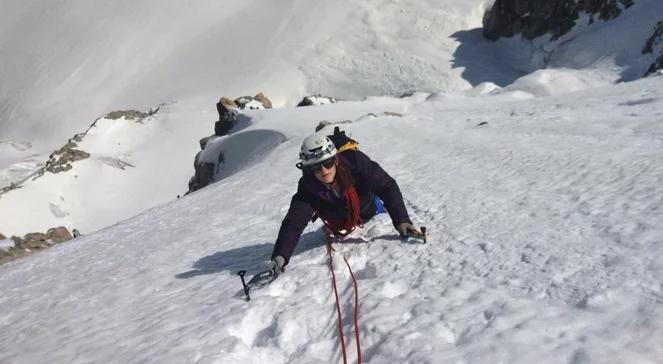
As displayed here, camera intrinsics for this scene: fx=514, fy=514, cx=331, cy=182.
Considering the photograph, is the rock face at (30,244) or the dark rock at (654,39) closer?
the rock face at (30,244)

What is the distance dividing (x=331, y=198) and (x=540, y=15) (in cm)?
4720

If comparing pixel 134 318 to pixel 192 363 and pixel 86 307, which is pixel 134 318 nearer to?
pixel 86 307

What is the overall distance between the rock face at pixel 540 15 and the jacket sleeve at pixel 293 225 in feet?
133

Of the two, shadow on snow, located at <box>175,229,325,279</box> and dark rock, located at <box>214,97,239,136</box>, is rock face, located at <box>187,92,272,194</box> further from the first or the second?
shadow on snow, located at <box>175,229,325,279</box>

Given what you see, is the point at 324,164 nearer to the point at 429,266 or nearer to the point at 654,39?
the point at 429,266

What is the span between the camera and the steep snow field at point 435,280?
3152 millimetres

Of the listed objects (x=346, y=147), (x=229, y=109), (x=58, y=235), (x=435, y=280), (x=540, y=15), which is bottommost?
(x=435, y=280)

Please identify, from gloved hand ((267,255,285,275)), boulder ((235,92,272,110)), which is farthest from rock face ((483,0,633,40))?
gloved hand ((267,255,285,275))

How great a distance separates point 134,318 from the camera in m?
5.12

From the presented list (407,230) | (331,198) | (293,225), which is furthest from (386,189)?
(293,225)

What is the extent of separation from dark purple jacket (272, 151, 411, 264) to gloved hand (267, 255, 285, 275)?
3.6 inches

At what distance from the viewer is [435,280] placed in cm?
420

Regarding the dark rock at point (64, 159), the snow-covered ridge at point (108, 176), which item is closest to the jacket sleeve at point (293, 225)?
the snow-covered ridge at point (108, 176)

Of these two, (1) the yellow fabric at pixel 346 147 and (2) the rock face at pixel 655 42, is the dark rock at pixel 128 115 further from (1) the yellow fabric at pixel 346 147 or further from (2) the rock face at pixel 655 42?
(1) the yellow fabric at pixel 346 147
